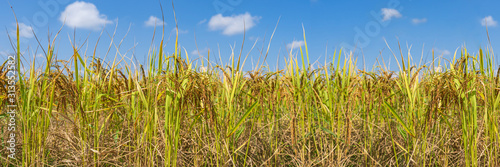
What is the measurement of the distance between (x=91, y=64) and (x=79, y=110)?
454 millimetres

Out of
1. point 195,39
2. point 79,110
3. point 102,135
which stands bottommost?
point 102,135

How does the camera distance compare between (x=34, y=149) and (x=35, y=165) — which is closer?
(x=34, y=149)

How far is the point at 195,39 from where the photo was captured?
6.98 feet

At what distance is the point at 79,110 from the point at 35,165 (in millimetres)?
489

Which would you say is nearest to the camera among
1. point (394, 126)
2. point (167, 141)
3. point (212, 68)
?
point (167, 141)

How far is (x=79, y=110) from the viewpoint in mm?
2191

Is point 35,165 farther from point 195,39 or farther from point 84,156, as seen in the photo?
point 195,39

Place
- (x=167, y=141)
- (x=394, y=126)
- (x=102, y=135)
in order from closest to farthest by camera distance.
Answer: (x=167, y=141)
(x=102, y=135)
(x=394, y=126)

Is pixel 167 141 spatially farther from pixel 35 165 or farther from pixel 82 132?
pixel 35 165

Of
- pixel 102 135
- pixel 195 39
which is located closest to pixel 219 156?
pixel 195 39

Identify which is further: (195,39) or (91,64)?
(91,64)

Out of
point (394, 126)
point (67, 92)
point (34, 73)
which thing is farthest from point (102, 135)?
point (394, 126)

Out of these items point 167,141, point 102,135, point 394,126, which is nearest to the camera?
point 167,141

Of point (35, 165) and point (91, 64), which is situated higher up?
point (91, 64)
